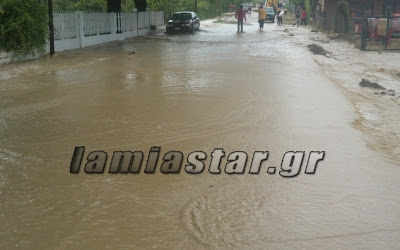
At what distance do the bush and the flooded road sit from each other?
2.76 m

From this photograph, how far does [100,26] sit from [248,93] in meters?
15.3

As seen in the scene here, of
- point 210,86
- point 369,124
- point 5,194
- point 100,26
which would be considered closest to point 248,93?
point 210,86

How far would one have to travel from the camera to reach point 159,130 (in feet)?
24.9

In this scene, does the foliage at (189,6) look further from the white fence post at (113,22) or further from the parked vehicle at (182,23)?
the white fence post at (113,22)

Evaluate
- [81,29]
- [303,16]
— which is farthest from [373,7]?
[81,29]

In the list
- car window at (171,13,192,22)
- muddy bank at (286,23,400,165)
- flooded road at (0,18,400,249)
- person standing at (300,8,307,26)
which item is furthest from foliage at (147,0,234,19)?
flooded road at (0,18,400,249)

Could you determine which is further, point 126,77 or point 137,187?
point 126,77

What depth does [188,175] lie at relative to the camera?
5656mm

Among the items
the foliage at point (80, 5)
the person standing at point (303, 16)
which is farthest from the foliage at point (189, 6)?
the person standing at point (303, 16)

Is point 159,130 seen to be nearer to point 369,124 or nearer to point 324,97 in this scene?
point 369,124

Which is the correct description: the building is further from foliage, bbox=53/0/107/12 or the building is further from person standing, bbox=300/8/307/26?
foliage, bbox=53/0/107/12

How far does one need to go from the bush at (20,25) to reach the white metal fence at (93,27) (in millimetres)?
2720

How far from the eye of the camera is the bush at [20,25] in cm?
1495

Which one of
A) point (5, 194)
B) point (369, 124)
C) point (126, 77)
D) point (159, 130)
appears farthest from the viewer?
point (126, 77)
